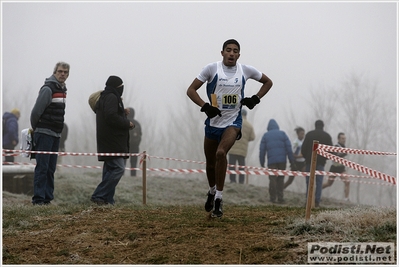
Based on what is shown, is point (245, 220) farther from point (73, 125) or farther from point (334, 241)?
point (73, 125)

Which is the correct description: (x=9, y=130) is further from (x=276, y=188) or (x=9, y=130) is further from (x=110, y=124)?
(x=110, y=124)

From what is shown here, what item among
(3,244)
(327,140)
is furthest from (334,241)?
(327,140)

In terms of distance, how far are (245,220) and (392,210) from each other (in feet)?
5.79

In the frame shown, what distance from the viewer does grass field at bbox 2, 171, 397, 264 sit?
6617 mm

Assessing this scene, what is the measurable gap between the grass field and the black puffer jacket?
73.8 inches

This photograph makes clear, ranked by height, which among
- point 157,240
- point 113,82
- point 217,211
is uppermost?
point 113,82

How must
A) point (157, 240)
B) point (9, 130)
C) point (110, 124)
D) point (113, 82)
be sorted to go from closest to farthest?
1. point (157, 240)
2. point (110, 124)
3. point (113, 82)
4. point (9, 130)

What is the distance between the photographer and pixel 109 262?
660 cm

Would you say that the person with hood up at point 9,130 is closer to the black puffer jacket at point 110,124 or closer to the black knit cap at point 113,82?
the black puffer jacket at point 110,124

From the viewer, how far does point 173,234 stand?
7.61 meters

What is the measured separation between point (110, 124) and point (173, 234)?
467 cm

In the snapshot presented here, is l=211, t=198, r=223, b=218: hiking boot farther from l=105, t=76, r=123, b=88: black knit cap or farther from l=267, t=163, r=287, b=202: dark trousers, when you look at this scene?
l=267, t=163, r=287, b=202: dark trousers

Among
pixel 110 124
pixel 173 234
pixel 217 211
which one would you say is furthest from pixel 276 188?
pixel 173 234

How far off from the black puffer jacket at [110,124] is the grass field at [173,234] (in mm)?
1876
